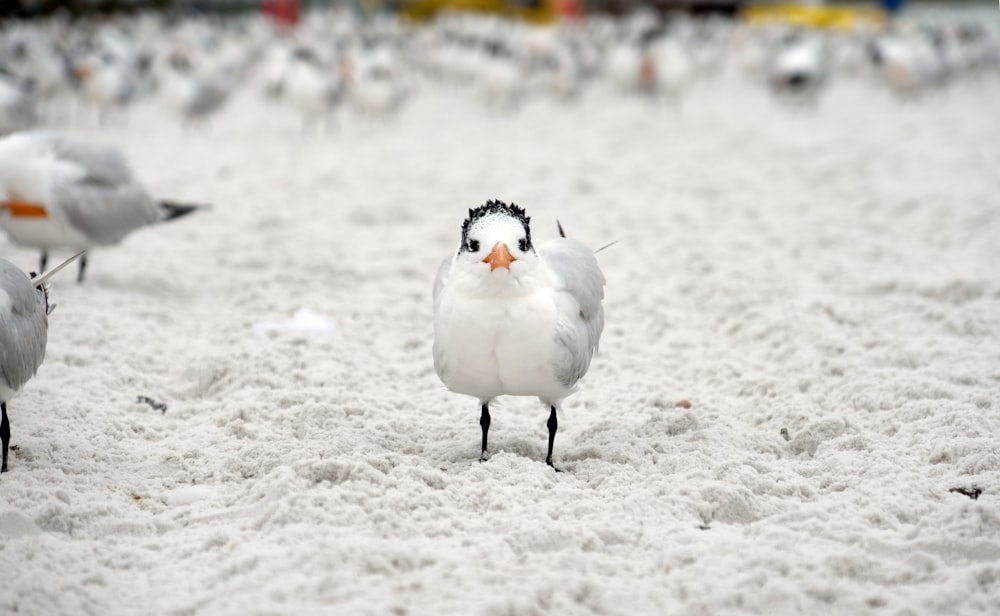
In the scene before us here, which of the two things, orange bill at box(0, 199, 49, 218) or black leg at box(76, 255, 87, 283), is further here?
black leg at box(76, 255, 87, 283)

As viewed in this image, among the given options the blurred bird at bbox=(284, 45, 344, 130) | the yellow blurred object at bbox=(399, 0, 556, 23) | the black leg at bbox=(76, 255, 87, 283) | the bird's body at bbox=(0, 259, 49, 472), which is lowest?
the black leg at bbox=(76, 255, 87, 283)

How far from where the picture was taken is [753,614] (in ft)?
8.25

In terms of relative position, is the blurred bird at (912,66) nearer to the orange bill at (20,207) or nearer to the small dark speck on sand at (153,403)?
the orange bill at (20,207)

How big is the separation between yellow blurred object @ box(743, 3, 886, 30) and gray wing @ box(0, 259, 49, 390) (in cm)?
2150

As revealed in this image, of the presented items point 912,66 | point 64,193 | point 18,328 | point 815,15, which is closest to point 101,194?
point 64,193

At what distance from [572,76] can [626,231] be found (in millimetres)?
8995

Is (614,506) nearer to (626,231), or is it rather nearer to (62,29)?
(626,231)

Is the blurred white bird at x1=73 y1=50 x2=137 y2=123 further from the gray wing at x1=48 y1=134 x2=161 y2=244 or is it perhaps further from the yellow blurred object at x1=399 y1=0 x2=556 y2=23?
the yellow blurred object at x1=399 y1=0 x2=556 y2=23

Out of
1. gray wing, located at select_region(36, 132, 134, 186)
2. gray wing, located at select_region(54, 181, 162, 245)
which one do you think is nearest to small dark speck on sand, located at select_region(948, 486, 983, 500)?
gray wing, located at select_region(54, 181, 162, 245)

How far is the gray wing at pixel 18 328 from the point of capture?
3.10 m

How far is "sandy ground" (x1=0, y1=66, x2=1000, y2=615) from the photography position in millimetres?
2648

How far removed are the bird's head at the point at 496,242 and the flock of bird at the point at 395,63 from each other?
6971 millimetres

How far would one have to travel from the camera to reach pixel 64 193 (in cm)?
484

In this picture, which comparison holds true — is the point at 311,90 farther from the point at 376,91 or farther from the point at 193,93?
the point at 193,93
